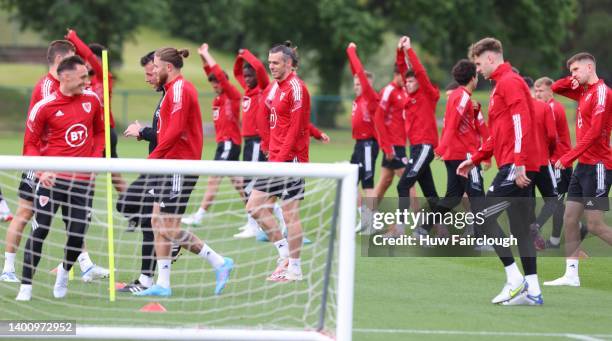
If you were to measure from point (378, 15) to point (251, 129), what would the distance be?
3045 centimetres

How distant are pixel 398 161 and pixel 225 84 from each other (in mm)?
2493

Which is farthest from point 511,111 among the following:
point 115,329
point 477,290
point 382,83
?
point 382,83

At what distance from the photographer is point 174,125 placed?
8930mm

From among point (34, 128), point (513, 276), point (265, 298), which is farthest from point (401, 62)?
point (34, 128)

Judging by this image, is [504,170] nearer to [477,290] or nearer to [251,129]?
[477,290]

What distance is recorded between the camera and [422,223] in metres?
12.4

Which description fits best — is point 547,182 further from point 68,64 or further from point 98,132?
point 68,64

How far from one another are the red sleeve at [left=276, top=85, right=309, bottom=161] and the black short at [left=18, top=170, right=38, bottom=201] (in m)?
2.22

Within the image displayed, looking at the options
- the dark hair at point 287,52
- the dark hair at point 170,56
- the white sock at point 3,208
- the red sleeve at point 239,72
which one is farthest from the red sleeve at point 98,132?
the white sock at point 3,208

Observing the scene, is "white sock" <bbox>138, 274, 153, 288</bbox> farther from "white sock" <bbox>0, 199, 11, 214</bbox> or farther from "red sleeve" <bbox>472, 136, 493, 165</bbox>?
"white sock" <bbox>0, 199, 11, 214</bbox>

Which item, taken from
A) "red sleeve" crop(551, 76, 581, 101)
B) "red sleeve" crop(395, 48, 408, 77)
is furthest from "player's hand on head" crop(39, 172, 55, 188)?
"red sleeve" crop(395, 48, 408, 77)

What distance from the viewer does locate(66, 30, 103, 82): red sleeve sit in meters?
11.5

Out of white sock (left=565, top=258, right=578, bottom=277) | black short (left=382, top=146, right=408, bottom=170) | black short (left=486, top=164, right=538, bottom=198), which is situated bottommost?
white sock (left=565, top=258, right=578, bottom=277)

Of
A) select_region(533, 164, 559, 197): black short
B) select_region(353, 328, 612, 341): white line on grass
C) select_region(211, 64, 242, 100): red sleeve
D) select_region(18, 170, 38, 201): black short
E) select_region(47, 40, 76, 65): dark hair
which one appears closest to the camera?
select_region(353, 328, 612, 341): white line on grass
